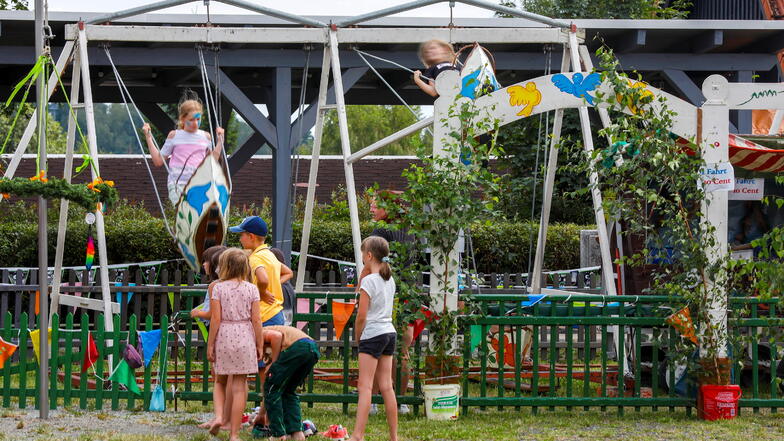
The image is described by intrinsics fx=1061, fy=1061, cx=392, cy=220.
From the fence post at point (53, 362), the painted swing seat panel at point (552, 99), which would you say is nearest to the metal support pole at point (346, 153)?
the painted swing seat panel at point (552, 99)

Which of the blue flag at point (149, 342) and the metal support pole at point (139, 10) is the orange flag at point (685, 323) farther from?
the metal support pole at point (139, 10)

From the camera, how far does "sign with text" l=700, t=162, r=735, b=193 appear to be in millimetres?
8031

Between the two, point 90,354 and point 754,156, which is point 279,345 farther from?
point 754,156

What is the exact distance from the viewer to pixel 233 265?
679 cm

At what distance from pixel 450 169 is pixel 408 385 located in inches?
84.5

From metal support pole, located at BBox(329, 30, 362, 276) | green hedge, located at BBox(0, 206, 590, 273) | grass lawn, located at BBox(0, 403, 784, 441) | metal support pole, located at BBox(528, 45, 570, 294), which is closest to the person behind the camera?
grass lawn, located at BBox(0, 403, 784, 441)

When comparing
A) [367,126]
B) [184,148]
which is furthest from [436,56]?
[367,126]

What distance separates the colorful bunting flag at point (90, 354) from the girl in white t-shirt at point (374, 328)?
258 cm

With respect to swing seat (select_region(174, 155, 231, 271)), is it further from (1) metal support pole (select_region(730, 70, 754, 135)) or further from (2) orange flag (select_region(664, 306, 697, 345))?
(1) metal support pole (select_region(730, 70, 754, 135))

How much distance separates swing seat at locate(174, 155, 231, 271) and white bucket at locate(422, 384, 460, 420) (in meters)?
2.03

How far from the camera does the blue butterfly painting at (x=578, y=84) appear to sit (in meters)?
8.39

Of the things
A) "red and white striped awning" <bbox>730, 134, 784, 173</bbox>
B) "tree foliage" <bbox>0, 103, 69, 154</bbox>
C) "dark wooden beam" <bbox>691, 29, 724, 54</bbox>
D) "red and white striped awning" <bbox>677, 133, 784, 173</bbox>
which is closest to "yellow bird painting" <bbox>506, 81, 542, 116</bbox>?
"red and white striped awning" <bbox>677, 133, 784, 173</bbox>

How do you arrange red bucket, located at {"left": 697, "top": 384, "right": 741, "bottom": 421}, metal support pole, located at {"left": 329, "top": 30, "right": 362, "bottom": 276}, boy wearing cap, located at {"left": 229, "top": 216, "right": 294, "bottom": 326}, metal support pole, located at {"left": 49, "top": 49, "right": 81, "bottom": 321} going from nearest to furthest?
boy wearing cap, located at {"left": 229, "top": 216, "right": 294, "bottom": 326} < red bucket, located at {"left": 697, "top": 384, "right": 741, "bottom": 421} < metal support pole, located at {"left": 329, "top": 30, "right": 362, "bottom": 276} < metal support pole, located at {"left": 49, "top": 49, "right": 81, "bottom": 321}

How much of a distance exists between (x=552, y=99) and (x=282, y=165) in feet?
14.3
